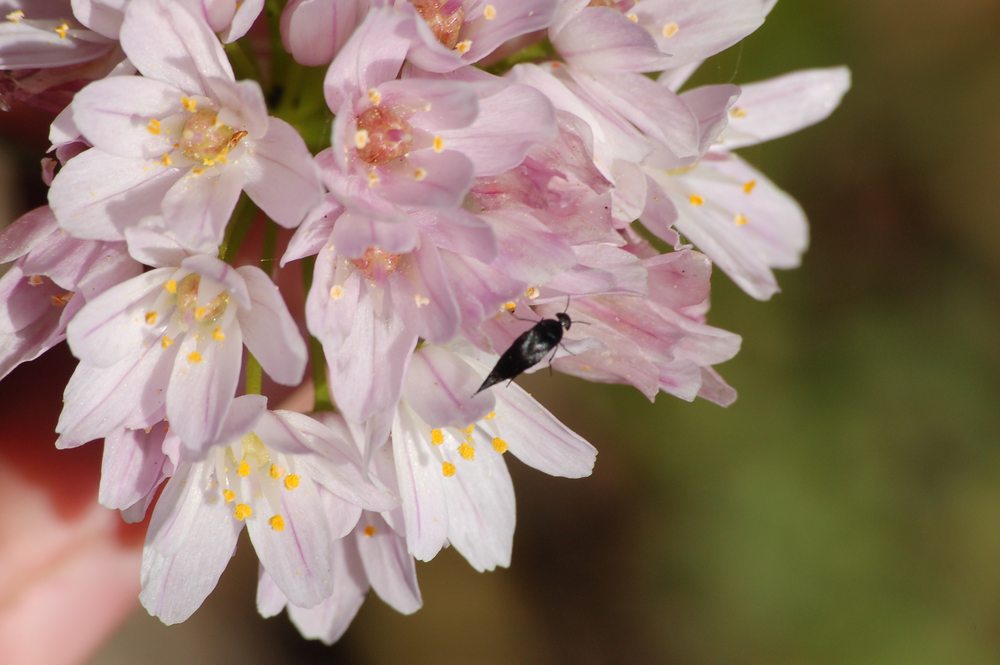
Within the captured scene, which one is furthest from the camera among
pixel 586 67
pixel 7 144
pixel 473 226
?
pixel 7 144

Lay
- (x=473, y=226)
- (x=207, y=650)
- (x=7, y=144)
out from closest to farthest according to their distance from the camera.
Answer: (x=473, y=226)
(x=7, y=144)
(x=207, y=650)

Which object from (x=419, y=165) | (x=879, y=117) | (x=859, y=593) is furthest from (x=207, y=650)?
(x=879, y=117)

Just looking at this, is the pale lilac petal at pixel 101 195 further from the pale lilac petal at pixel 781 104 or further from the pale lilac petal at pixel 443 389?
the pale lilac petal at pixel 781 104

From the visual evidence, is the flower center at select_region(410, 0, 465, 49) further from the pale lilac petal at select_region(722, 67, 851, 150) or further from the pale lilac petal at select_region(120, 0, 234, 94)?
the pale lilac petal at select_region(722, 67, 851, 150)

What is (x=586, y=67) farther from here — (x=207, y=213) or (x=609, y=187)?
(x=207, y=213)

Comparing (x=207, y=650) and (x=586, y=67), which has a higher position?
(x=586, y=67)

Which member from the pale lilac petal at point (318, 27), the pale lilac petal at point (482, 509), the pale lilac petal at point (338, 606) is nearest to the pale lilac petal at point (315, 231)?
the pale lilac petal at point (318, 27)

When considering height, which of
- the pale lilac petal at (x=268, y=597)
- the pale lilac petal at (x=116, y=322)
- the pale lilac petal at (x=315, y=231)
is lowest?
the pale lilac petal at (x=268, y=597)
